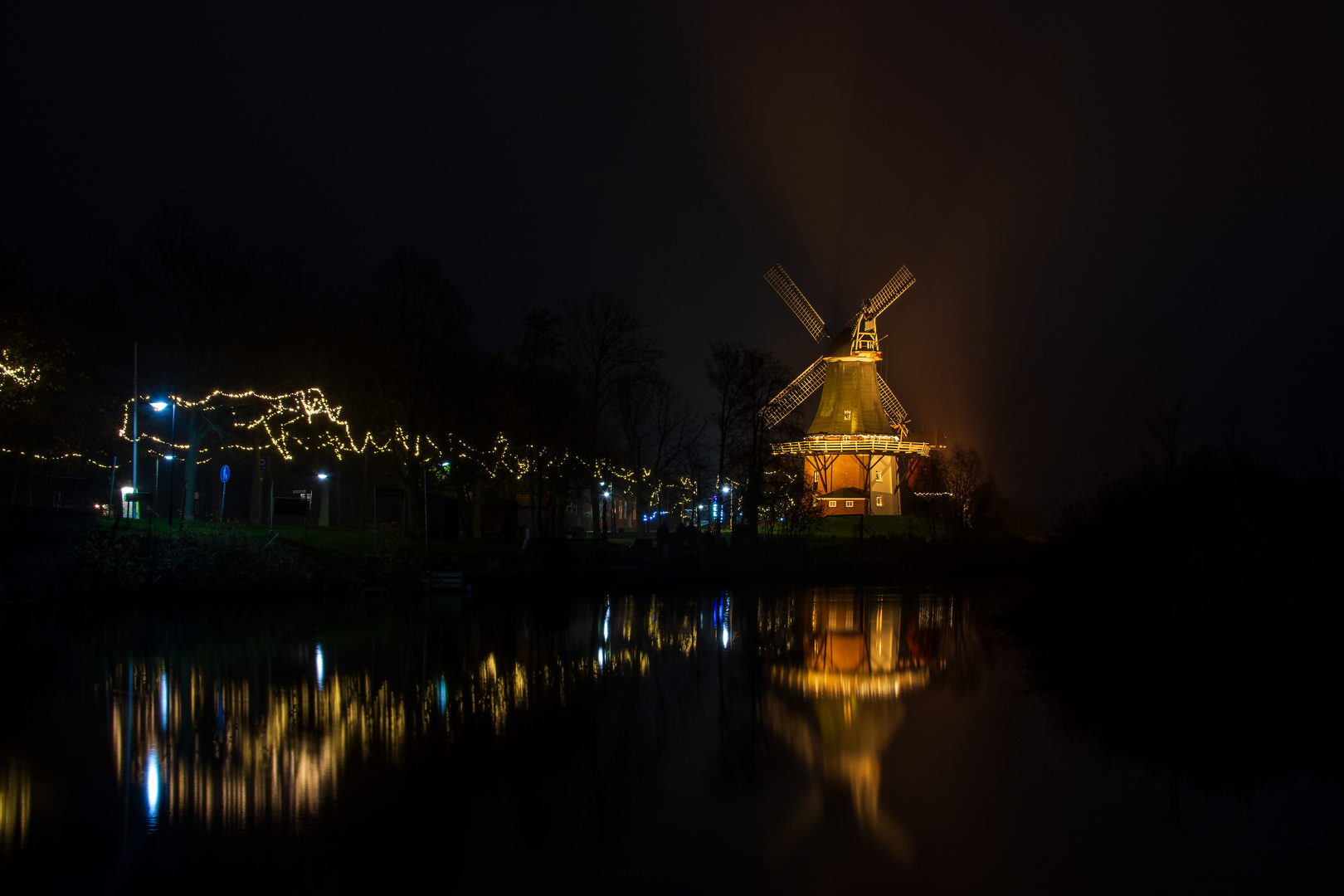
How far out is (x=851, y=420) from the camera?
75438mm

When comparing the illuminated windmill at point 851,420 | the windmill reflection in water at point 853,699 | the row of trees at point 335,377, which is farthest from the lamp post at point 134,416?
the illuminated windmill at point 851,420

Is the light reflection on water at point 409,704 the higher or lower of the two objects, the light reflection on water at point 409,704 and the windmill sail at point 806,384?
the lower

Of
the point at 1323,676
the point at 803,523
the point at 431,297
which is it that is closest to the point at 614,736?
the point at 1323,676

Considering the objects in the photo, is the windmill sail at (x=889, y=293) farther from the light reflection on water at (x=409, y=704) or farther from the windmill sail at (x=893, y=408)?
the light reflection on water at (x=409, y=704)

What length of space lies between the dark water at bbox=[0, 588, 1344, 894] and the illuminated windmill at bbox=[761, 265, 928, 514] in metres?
61.0

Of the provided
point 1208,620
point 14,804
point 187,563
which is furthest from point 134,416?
point 1208,620

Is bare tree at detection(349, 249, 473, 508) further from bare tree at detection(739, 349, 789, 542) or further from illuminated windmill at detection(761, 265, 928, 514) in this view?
illuminated windmill at detection(761, 265, 928, 514)

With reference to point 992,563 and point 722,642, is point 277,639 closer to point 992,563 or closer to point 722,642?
point 722,642

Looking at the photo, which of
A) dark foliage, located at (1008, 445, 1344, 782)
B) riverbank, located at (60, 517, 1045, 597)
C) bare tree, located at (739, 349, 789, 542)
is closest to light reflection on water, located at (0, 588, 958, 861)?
dark foliage, located at (1008, 445, 1344, 782)

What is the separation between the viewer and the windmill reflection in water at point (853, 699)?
7137 mm

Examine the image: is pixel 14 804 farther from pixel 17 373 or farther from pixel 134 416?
pixel 17 373

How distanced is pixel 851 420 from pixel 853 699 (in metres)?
64.2

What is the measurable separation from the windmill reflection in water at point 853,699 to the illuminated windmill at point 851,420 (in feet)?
164

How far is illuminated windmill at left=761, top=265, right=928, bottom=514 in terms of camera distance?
247ft
